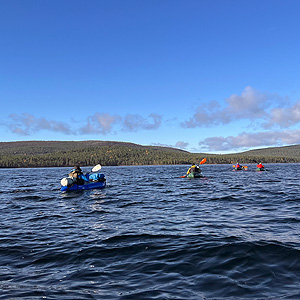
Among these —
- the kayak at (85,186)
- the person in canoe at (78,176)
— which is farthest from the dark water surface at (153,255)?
the person in canoe at (78,176)

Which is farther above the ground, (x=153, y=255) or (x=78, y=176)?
(x=78, y=176)

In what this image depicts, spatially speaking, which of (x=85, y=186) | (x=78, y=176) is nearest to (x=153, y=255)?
(x=78, y=176)

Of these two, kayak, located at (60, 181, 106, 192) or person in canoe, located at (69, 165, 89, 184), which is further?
person in canoe, located at (69, 165, 89, 184)

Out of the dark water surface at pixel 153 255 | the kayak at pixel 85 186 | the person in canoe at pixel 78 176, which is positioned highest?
the person in canoe at pixel 78 176

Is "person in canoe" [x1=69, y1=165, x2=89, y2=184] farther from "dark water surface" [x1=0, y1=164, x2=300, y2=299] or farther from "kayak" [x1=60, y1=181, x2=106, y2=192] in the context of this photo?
"dark water surface" [x1=0, y1=164, x2=300, y2=299]

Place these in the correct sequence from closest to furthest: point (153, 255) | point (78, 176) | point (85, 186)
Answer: point (153, 255) < point (78, 176) < point (85, 186)

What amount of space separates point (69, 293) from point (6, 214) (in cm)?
1063

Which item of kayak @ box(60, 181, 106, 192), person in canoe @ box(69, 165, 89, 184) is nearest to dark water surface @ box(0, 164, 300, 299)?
kayak @ box(60, 181, 106, 192)

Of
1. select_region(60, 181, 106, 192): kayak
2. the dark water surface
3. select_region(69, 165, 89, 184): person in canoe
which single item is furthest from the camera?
select_region(69, 165, 89, 184): person in canoe

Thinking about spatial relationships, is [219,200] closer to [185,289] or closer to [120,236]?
[120,236]

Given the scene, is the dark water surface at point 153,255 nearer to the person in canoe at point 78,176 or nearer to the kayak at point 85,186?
the kayak at point 85,186

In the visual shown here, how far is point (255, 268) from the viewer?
6.54m

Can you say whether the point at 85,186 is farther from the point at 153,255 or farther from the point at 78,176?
the point at 153,255

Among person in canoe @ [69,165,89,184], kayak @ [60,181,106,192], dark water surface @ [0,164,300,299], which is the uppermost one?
person in canoe @ [69,165,89,184]
